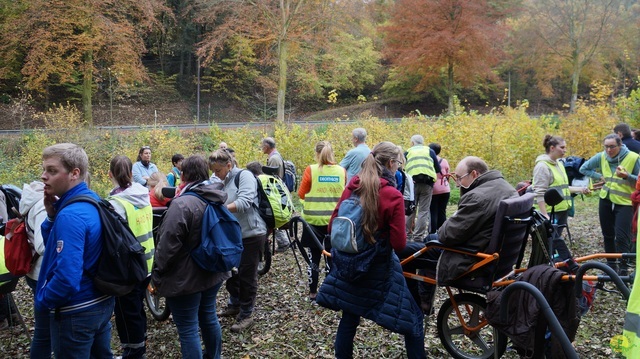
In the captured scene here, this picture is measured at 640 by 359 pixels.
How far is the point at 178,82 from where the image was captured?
3719 centimetres

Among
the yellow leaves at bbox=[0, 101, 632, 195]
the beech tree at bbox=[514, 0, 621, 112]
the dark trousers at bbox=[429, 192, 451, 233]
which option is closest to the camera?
the dark trousers at bbox=[429, 192, 451, 233]

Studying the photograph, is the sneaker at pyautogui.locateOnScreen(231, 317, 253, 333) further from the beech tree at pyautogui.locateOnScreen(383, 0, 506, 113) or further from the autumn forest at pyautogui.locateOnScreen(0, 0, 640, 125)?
the beech tree at pyautogui.locateOnScreen(383, 0, 506, 113)

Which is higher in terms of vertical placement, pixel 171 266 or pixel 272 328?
pixel 171 266

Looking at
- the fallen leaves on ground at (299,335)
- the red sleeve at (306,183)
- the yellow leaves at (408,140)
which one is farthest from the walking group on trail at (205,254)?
the yellow leaves at (408,140)

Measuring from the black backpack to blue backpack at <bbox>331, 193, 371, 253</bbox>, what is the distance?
1.38 meters

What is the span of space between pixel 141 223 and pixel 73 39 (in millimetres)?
23189

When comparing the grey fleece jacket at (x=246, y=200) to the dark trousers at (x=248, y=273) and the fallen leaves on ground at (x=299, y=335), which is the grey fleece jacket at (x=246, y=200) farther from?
the fallen leaves on ground at (x=299, y=335)

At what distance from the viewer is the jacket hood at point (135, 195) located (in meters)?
4.39

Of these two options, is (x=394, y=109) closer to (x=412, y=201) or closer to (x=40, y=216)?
(x=412, y=201)

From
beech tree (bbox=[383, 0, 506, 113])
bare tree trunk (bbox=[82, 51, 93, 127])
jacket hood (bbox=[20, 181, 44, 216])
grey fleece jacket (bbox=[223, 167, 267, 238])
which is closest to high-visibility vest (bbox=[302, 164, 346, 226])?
grey fleece jacket (bbox=[223, 167, 267, 238])

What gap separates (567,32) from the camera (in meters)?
34.0

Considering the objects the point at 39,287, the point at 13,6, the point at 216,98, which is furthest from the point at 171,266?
the point at 216,98

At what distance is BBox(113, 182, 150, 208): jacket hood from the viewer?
4391mm

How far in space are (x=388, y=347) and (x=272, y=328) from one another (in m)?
1.29
